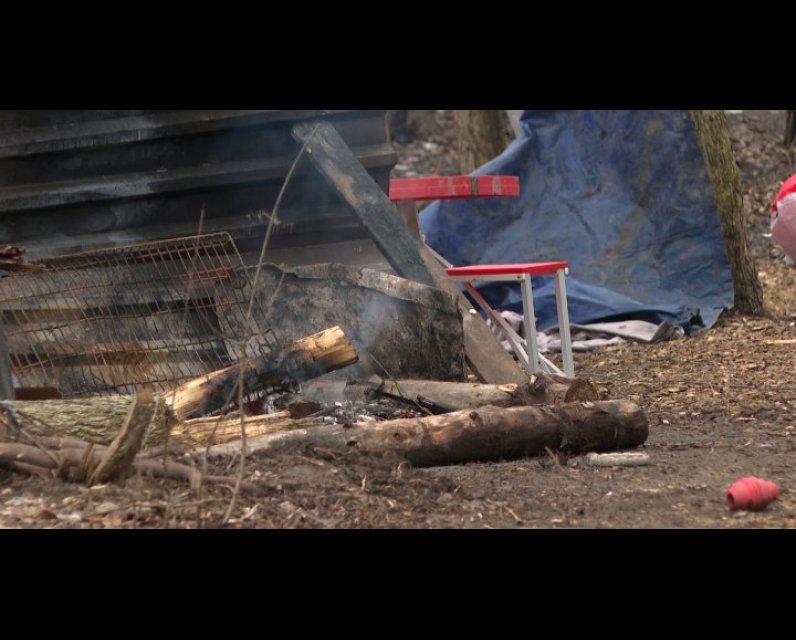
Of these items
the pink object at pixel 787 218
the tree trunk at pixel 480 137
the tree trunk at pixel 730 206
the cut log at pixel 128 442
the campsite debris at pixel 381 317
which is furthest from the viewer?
the tree trunk at pixel 480 137

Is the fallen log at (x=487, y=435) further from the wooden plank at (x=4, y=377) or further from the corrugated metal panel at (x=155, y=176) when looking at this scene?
the corrugated metal panel at (x=155, y=176)

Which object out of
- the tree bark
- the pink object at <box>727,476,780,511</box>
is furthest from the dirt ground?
the tree bark

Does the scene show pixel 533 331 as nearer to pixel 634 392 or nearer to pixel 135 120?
pixel 634 392

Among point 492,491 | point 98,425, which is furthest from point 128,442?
point 492,491

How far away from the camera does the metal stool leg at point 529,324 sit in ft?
20.5

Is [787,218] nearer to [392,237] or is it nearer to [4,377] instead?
[392,237]

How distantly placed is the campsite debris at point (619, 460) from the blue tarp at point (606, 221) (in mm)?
4053

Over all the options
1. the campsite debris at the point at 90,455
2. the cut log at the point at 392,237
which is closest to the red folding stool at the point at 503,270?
the cut log at the point at 392,237

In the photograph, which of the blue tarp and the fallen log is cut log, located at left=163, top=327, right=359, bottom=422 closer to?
the fallen log

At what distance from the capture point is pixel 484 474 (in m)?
4.04

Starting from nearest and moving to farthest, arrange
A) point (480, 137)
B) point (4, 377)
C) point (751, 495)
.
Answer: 1. point (751, 495)
2. point (4, 377)
3. point (480, 137)

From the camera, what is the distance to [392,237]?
245 inches

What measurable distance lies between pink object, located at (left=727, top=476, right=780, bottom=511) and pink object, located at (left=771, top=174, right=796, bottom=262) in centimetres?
144

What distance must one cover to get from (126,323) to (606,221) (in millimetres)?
4532
